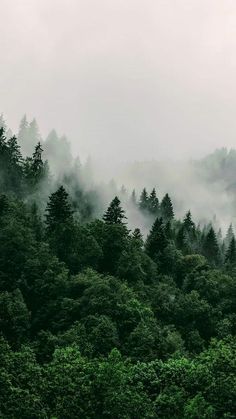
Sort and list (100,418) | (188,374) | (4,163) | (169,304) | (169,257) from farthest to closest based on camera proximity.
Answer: (4,163), (169,257), (169,304), (188,374), (100,418)

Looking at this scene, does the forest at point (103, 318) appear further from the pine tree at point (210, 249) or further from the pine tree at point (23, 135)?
the pine tree at point (23, 135)

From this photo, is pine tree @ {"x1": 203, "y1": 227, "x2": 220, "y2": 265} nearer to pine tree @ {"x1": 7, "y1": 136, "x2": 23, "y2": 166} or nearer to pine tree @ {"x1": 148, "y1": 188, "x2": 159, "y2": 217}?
pine tree @ {"x1": 148, "y1": 188, "x2": 159, "y2": 217}

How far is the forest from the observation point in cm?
6066

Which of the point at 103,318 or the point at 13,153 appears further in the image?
the point at 13,153

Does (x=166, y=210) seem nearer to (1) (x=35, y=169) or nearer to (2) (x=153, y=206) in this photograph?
(2) (x=153, y=206)

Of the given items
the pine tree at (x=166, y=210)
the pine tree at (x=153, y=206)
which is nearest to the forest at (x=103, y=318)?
the pine tree at (x=166, y=210)

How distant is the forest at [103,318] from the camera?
199 ft

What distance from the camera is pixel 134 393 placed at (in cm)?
6116

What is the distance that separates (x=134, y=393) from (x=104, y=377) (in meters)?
3.29

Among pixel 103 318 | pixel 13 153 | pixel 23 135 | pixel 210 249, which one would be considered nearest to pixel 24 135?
pixel 23 135

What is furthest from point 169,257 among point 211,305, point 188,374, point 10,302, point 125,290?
point 188,374

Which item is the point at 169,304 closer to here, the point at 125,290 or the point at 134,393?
the point at 125,290

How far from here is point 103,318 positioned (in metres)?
82.8

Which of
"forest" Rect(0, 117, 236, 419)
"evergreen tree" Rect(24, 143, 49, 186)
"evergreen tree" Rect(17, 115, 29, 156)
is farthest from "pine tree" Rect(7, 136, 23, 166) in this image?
"evergreen tree" Rect(17, 115, 29, 156)
